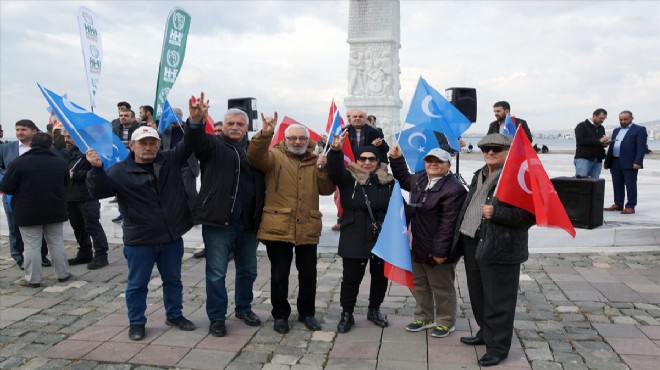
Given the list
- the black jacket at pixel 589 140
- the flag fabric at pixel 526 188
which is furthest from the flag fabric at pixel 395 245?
the black jacket at pixel 589 140

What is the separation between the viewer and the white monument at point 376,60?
16.6 m

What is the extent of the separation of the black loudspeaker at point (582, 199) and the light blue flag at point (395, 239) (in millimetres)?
4165

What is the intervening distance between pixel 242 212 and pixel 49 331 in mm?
1960

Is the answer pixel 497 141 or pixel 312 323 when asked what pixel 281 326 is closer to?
pixel 312 323

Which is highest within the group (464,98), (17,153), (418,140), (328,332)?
(464,98)

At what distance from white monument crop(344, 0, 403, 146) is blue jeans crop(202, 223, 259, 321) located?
12390 mm

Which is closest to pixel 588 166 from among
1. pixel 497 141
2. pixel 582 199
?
pixel 582 199

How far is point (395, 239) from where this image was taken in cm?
456

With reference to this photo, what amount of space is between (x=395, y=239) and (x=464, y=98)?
6182mm

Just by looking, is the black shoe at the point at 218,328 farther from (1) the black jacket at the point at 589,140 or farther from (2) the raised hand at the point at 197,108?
(1) the black jacket at the point at 589,140

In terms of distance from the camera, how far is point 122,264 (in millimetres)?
7238

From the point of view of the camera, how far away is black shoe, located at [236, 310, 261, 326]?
16.3 ft

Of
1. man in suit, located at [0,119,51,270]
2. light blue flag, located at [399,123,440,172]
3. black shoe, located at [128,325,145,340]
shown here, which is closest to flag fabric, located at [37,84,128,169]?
black shoe, located at [128,325,145,340]

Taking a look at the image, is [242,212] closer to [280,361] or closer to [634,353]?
[280,361]
